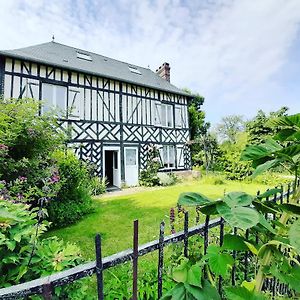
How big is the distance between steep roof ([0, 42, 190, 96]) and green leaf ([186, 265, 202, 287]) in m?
10.6

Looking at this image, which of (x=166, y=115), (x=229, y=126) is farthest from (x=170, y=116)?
(x=229, y=126)

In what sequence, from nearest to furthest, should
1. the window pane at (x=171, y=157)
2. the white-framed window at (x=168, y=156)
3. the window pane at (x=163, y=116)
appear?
the white-framed window at (x=168, y=156)
the window pane at (x=163, y=116)
the window pane at (x=171, y=157)

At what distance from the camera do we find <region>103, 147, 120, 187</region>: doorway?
1220 cm

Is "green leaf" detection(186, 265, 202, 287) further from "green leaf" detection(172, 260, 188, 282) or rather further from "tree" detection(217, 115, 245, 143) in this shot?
"tree" detection(217, 115, 245, 143)

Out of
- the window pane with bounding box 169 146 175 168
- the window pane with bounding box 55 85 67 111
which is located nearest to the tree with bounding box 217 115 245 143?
the window pane with bounding box 169 146 175 168

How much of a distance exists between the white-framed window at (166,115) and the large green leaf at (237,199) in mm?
13494

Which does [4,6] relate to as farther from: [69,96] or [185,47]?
[185,47]

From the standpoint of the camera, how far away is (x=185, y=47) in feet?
26.1

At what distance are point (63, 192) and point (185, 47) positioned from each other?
6283 millimetres

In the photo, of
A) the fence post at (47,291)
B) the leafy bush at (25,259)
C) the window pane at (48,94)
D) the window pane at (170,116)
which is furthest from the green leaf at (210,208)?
the window pane at (170,116)

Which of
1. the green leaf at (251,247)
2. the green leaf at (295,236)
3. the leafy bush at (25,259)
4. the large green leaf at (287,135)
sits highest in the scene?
the large green leaf at (287,135)

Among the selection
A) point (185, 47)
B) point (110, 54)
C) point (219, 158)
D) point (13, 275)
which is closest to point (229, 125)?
point (219, 158)

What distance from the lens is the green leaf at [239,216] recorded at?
65cm

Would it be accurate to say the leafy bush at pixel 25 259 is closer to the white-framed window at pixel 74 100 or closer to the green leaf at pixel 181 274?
the green leaf at pixel 181 274
